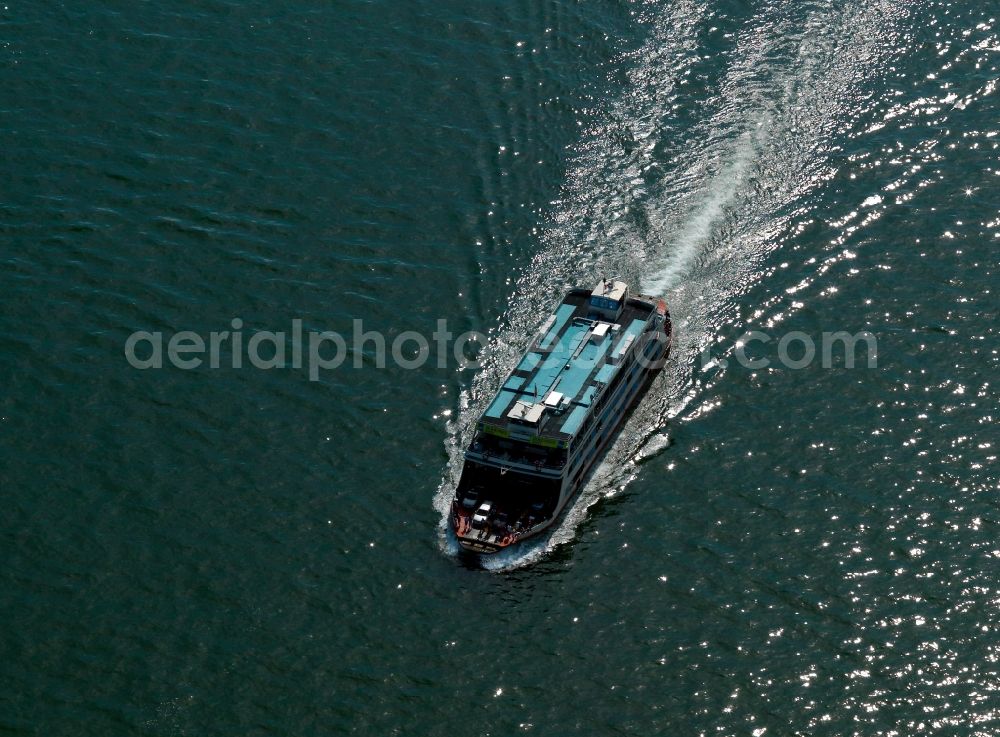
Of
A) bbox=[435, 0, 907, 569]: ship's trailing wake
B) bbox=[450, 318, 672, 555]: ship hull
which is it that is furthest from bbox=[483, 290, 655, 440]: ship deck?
bbox=[435, 0, 907, 569]: ship's trailing wake

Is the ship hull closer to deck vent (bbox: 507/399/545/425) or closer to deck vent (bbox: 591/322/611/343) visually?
deck vent (bbox: 591/322/611/343)

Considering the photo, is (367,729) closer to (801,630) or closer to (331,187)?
(801,630)

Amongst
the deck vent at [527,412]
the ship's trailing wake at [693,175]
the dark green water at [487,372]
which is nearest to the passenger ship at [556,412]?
the deck vent at [527,412]

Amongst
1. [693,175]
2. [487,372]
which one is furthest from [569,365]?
[693,175]

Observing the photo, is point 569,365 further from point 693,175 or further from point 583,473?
point 693,175

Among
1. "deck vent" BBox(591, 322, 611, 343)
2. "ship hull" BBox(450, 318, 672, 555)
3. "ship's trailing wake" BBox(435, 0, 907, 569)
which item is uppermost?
"ship's trailing wake" BBox(435, 0, 907, 569)

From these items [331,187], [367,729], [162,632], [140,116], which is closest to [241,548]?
[162,632]
